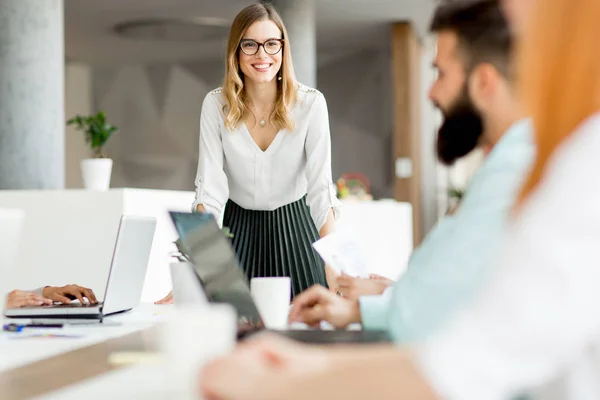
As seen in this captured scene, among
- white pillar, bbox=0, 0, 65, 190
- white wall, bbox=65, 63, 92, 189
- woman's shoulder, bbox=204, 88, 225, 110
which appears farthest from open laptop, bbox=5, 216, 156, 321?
white wall, bbox=65, 63, 92, 189

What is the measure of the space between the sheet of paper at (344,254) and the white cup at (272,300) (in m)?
0.12

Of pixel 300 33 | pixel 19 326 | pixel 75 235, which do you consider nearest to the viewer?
pixel 19 326

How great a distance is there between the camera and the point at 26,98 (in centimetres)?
485

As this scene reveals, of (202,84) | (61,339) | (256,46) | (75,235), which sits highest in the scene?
(202,84)

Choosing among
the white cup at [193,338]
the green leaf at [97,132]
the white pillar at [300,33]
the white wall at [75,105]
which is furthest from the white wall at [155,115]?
the white cup at [193,338]

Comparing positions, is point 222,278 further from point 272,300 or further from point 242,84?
point 242,84

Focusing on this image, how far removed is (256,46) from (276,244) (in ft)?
2.03

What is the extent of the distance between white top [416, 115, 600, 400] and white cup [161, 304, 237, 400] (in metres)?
0.24

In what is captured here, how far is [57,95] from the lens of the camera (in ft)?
16.3

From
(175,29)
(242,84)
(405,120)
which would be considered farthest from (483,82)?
(175,29)

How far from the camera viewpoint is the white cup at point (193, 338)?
2.43 ft

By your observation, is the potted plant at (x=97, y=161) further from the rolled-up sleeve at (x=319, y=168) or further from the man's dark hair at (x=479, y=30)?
the man's dark hair at (x=479, y=30)

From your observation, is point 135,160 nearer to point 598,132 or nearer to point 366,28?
point 366,28

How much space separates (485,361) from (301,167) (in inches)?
85.5
